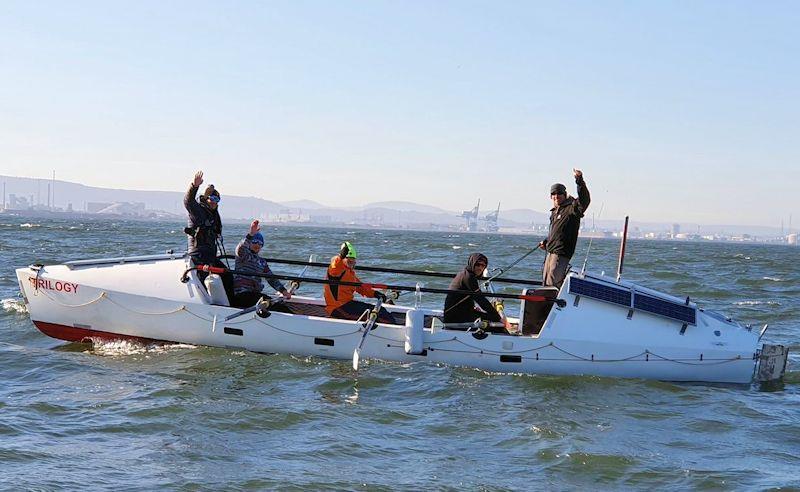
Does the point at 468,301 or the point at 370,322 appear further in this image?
the point at 468,301

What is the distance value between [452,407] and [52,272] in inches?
278

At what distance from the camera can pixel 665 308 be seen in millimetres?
12430

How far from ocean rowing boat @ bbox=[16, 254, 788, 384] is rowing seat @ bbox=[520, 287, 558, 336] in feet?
0.05

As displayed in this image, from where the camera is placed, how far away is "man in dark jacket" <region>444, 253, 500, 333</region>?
12.5 m

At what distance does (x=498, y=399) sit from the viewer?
11336mm

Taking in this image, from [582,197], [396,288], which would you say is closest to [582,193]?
[582,197]

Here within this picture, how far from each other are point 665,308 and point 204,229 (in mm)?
7144

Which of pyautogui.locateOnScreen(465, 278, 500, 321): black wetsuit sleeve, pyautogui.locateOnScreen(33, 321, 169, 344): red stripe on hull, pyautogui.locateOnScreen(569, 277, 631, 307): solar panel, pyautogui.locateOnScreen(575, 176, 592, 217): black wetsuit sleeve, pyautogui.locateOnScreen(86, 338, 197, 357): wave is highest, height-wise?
pyautogui.locateOnScreen(575, 176, 592, 217): black wetsuit sleeve

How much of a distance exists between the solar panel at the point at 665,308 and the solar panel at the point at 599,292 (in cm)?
16

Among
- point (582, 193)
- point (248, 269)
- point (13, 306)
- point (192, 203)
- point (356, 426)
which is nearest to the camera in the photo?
point (356, 426)

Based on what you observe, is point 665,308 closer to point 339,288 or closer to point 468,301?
point 468,301

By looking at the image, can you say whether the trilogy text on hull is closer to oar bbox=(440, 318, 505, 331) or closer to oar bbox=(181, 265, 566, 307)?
oar bbox=(181, 265, 566, 307)

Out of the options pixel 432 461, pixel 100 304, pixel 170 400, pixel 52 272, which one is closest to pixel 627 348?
pixel 432 461

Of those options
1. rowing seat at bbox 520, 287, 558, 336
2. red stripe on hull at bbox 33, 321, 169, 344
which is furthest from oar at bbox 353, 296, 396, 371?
red stripe on hull at bbox 33, 321, 169, 344
